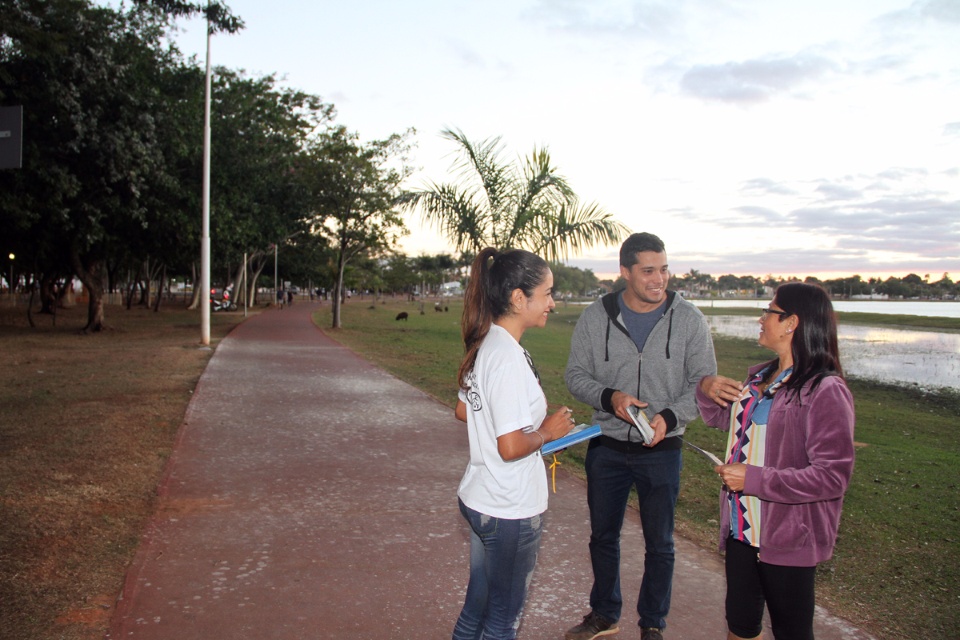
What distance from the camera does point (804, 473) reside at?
2.46 meters

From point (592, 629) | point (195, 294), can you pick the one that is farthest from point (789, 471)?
point (195, 294)

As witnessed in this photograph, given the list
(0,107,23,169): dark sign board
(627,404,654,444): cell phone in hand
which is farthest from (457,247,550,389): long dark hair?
(0,107,23,169): dark sign board

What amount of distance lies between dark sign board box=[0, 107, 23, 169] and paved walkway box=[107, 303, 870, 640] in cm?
298

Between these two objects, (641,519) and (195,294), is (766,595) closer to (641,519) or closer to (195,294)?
(641,519)

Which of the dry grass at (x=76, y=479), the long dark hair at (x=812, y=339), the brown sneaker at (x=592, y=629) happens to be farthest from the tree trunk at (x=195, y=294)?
the long dark hair at (x=812, y=339)

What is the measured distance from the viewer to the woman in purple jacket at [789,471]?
2465mm

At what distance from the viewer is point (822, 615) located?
12.6ft

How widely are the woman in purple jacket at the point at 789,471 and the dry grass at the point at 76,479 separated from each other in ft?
9.31

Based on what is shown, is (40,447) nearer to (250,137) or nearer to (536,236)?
(536,236)

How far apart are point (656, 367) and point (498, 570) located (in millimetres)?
1274

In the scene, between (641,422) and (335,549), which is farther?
(335,549)

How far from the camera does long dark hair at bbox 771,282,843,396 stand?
8.36 ft

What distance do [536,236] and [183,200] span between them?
14587mm

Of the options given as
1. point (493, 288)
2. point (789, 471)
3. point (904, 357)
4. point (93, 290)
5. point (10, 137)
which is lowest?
point (904, 357)
